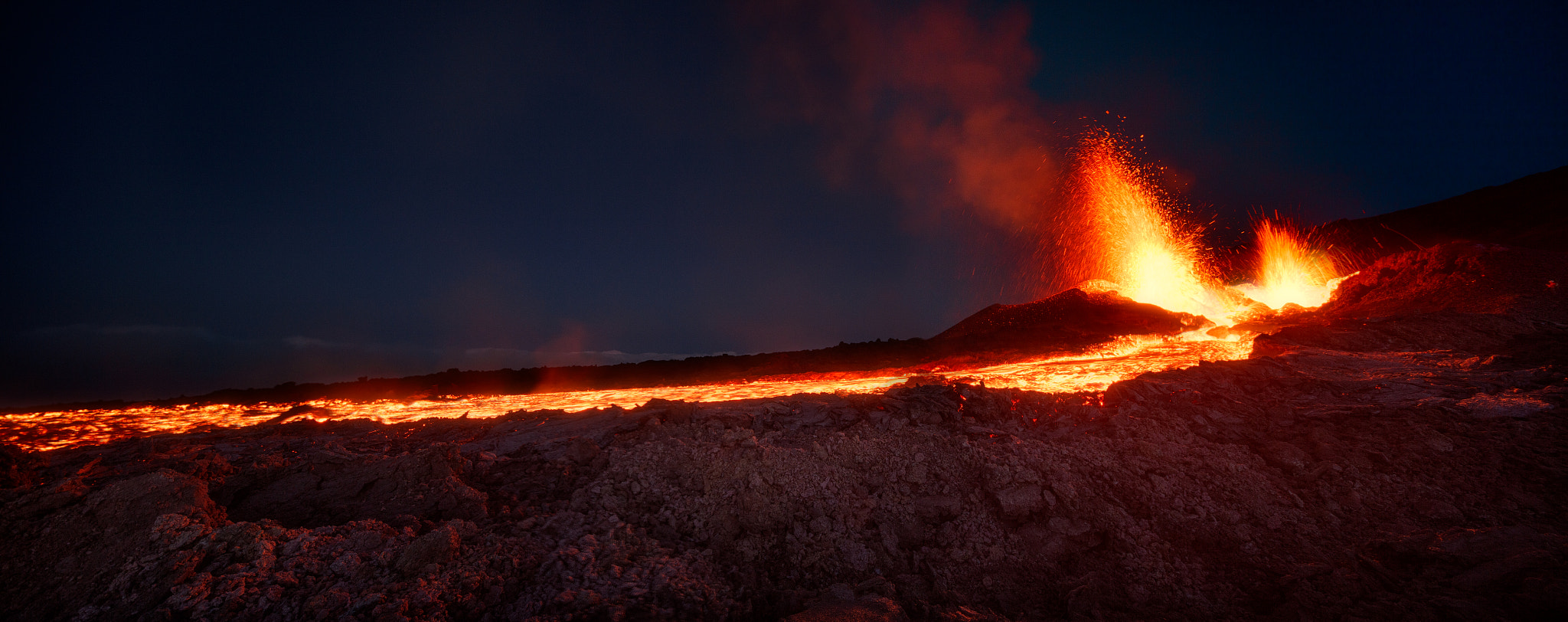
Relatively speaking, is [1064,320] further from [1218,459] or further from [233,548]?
[233,548]

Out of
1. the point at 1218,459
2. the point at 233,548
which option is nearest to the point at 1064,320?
the point at 1218,459

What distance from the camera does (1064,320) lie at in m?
25.0

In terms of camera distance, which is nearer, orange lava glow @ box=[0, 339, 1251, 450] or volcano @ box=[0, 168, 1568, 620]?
Result: volcano @ box=[0, 168, 1568, 620]

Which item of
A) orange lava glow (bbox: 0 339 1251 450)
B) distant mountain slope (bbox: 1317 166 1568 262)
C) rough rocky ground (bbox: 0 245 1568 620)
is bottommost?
rough rocky ground (bbox: 0 245 1568 620)

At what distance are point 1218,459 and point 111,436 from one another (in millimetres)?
16075

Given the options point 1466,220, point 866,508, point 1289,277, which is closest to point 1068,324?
point 1289,277

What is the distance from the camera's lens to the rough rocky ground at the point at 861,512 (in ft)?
12.4

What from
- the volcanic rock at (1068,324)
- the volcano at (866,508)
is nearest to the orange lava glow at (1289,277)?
the volcanic rock at (1068,324)

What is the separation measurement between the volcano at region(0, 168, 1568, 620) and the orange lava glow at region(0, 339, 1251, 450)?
74cm

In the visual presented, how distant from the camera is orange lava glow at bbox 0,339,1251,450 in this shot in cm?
955

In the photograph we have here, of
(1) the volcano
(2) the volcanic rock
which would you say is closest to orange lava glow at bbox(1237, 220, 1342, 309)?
(2) the volcanic rock

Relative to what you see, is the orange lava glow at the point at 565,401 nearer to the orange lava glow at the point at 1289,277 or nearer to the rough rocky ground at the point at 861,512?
the rough rocky ground at the point at 861,512

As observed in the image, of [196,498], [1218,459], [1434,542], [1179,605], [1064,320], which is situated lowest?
[1179,605]

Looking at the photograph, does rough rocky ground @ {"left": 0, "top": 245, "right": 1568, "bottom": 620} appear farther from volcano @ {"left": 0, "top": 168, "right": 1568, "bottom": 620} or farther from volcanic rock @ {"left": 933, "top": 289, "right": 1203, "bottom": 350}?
volcanic rock @ {"left": 933, "top": 289, "right": 1203, "bottom": 350}
